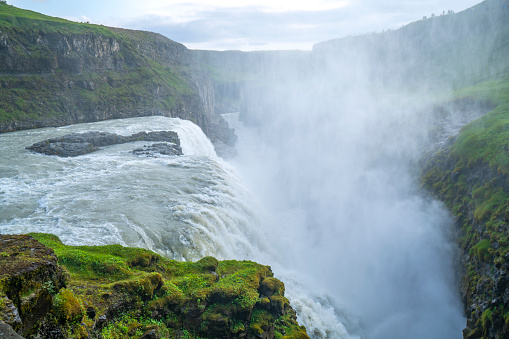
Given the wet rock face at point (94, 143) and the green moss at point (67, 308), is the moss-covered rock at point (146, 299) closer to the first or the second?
the green moss at point (67, 308)

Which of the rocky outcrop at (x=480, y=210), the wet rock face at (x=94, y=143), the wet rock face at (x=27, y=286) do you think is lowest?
the wet rock face at (x=94, y=143)

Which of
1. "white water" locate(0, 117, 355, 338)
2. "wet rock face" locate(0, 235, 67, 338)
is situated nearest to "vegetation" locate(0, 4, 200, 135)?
"white water" locate(0, 117, 355, 338)

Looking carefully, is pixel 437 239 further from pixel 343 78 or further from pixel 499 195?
pixel 343 78

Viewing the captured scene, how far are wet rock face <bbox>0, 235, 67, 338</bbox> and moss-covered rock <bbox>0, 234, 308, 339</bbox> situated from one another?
18 millimetres

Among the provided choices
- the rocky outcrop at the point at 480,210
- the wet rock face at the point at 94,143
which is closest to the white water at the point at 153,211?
the wet rock face at the point at 94,143

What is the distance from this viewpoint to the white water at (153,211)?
15.8 metres

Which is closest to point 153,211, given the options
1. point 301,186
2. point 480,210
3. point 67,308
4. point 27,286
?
point 67,308

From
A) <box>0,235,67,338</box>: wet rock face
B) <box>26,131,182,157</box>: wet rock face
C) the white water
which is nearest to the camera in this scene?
<box>0,235,67,338</box>: wet rock face

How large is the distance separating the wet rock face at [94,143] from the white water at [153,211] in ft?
4.13

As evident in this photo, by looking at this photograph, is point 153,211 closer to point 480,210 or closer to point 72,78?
point 480,210

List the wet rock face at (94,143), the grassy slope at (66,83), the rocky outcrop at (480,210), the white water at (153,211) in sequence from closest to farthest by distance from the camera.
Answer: the rocky outcrop at (480,210)
the white water at (153,211)
the wet rock face at (94,143)
the grassy slope at (66,83)

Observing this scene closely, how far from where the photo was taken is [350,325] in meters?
18.7

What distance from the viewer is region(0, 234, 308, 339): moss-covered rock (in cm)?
607

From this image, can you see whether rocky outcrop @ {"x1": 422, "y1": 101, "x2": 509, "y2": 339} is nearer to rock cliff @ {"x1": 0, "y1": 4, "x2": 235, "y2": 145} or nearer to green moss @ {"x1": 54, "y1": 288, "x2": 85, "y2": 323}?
green moss @ {"x1": 54, "y1": 288, "x2": 85, "y2": 323}
